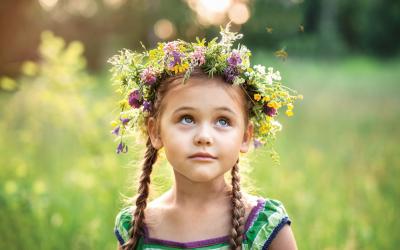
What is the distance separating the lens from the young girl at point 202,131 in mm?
2449

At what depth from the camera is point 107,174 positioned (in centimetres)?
493

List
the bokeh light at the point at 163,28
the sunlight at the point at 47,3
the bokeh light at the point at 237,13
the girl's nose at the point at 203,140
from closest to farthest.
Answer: the girl's nose at the point at 203,140 < the bokeh light at the point at 237,13 < the sunlight at the point at 47,3 < the bokeh light at the point at 163,28

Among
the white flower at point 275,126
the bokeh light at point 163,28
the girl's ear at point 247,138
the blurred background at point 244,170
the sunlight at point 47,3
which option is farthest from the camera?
the bokeh light at point 163,28

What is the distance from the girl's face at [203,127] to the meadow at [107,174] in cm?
59

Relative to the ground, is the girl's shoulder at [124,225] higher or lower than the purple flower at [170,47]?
lower

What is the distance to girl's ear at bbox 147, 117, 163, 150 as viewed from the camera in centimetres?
269

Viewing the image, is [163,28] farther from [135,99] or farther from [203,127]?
[203,127]

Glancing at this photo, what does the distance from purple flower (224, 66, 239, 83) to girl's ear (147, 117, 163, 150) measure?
0.41 metres

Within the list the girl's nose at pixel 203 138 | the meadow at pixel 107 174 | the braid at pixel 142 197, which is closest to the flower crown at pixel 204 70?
the braid at pixel 142 197

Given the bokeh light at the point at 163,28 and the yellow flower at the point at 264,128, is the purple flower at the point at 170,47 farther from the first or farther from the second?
the bokeh light at the point at 163,28

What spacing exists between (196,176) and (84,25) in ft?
55.9

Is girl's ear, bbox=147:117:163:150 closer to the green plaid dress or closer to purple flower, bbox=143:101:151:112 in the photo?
purple flower, bbox=143:101:151:112

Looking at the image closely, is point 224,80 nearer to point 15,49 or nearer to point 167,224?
point 167,224

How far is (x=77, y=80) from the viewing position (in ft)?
17.1
